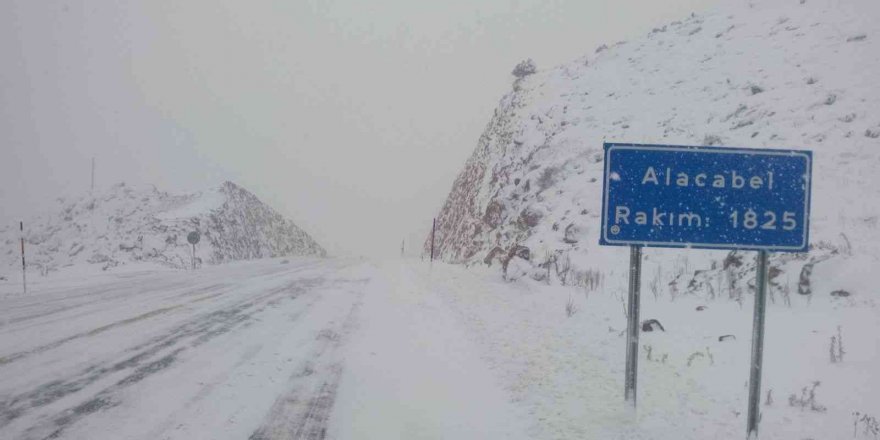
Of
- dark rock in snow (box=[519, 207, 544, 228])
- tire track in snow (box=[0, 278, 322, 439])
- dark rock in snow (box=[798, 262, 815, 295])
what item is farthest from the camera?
dark rock in snow (box=[519, 207, 544, 228])

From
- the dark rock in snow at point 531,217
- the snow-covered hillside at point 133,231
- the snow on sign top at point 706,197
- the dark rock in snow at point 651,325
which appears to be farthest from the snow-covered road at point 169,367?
the snow-covered hillside at point 133,231

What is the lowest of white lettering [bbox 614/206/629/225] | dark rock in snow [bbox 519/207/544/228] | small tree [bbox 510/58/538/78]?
dark rock in snow [bbox 519/207/544/228]

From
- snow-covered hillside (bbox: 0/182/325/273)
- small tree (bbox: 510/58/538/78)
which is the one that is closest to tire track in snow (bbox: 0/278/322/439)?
snow-covered hillside (bbox: 0/182/325/273)

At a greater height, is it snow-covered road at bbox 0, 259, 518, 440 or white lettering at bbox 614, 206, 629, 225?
white lettering at bbox 614, 206, 629, 225

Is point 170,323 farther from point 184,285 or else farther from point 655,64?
point 655,64

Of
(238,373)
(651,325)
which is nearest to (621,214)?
(651,325)

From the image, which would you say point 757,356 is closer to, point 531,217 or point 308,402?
point 308,402

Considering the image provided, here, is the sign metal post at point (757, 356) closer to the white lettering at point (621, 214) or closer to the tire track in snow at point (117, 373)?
the white lettering at point (621, 214)

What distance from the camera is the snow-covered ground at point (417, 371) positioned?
3.87 m

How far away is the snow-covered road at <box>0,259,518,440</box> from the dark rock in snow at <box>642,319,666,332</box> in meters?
2.58

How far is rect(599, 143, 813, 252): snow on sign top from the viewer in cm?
379

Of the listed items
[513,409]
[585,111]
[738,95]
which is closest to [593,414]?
[513,409]

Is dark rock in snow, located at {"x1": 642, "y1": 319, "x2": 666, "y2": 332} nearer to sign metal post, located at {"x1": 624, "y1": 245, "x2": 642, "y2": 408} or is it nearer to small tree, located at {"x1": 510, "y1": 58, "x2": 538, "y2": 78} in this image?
sign metal post, located at {"x1": 624, "y1": 245, "x2": 642, "y2": 408}

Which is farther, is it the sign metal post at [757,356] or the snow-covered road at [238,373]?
the snow-covered road at [238,373]
